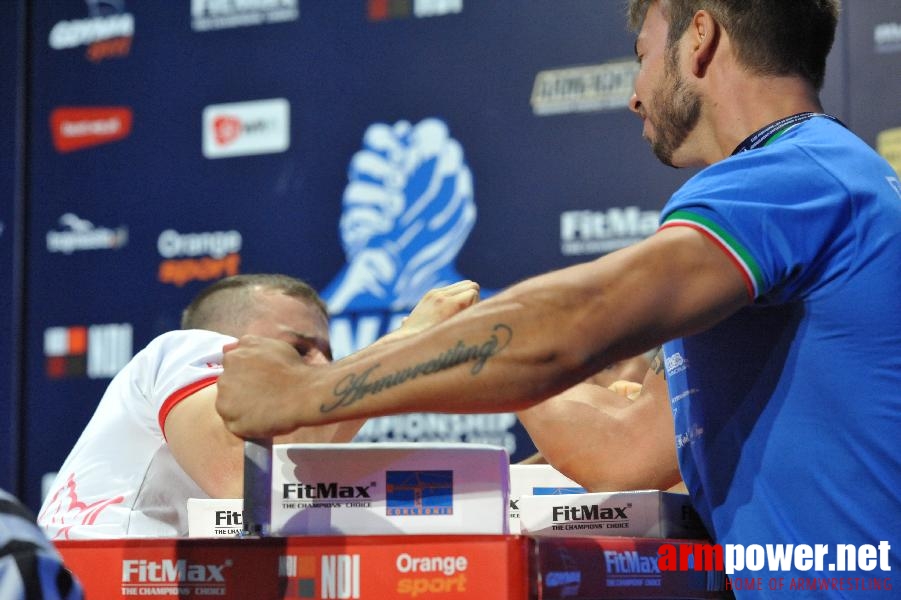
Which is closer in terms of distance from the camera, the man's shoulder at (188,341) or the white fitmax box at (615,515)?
the white fitmax box at (615,515)

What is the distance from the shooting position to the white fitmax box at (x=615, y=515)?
4.11 ft

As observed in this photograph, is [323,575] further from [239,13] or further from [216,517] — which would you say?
[239,13]

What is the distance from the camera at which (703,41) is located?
4.31ft

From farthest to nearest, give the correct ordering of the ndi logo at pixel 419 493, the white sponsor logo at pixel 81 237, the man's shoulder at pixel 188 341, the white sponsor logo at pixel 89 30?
the white sponsor logo at pixel 89 30
the white sponsor logo at pixel 81 237
the man's shoulder at pixel 188 341
the ndi logo at pixel 419 493

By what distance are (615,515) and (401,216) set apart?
222 cm

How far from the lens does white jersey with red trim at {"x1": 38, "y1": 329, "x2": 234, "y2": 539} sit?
5.59 feet

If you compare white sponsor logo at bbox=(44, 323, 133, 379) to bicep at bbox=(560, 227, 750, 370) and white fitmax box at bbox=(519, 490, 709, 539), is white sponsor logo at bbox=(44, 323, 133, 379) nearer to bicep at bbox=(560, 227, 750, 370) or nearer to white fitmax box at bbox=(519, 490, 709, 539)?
white fitmax box at bbox=(519, 490, 709, 539)

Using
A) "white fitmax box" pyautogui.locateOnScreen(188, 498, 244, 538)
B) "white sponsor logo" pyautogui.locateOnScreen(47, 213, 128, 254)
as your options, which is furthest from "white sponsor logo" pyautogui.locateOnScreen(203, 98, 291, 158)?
"white fitmax box" pyautogui.locateOnScreen(188, 498, 244, 538)

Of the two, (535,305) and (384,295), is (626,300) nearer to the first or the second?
(535,305)

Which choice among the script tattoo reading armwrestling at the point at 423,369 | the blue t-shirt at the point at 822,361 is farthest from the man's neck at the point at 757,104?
the script tattoo reading armwrestling at the point at 423,369

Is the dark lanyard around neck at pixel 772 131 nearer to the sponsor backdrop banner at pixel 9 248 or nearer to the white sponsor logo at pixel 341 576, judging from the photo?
the white sponsor logo at pixel 341 576

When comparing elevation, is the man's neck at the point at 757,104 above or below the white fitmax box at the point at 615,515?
above

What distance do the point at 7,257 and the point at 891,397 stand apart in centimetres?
344

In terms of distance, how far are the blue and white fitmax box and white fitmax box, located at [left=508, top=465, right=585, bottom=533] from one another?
469 mm
